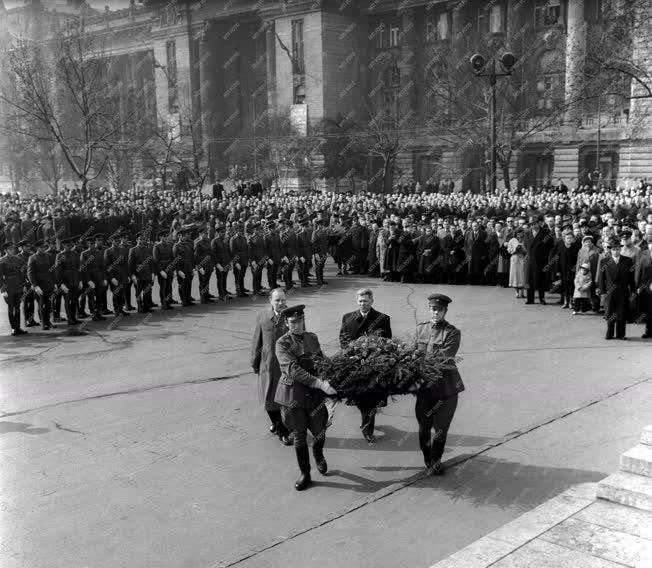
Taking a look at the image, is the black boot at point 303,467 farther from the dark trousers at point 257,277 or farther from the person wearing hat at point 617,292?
the dark trousers at point 257,277

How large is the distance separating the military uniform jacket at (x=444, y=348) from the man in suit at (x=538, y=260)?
10101mm

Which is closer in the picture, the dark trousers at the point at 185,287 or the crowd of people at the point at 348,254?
the crowd of people at the point at 348,254

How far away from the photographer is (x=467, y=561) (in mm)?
5656

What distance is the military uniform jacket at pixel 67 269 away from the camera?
627 inches

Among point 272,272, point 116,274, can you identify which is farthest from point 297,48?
point 116,274

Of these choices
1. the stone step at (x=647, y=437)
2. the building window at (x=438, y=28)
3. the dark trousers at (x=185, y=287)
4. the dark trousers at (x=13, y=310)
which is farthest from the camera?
the building window at (x=438, y=28)

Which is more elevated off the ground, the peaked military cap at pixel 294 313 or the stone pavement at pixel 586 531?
the peaked military cap at pixel 294 313

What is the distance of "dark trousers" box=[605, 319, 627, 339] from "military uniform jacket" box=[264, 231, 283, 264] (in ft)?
31.4

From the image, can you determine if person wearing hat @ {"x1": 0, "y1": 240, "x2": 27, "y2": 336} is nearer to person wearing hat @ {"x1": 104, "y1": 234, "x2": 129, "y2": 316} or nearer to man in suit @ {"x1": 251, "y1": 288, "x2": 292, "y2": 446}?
person wearing hat @ {"x1": 104, "y1": 234, "x2": 129, "y2": 316}

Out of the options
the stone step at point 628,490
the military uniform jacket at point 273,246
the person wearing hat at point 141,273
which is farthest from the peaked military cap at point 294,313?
the military uniform jacket at point 273,246

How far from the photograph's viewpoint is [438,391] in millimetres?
7355

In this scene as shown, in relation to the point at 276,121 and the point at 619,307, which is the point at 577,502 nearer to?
the point at 619,307

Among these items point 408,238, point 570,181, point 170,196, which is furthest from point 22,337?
point 570,181

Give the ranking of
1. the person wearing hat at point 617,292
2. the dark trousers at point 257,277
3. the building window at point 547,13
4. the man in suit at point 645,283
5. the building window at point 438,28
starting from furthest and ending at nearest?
the building window at point 438,28
the building window at point 547,13
the dark trousers at point 257,277
the man in suit at point 645,283
the person wearing hat at point 617,292
